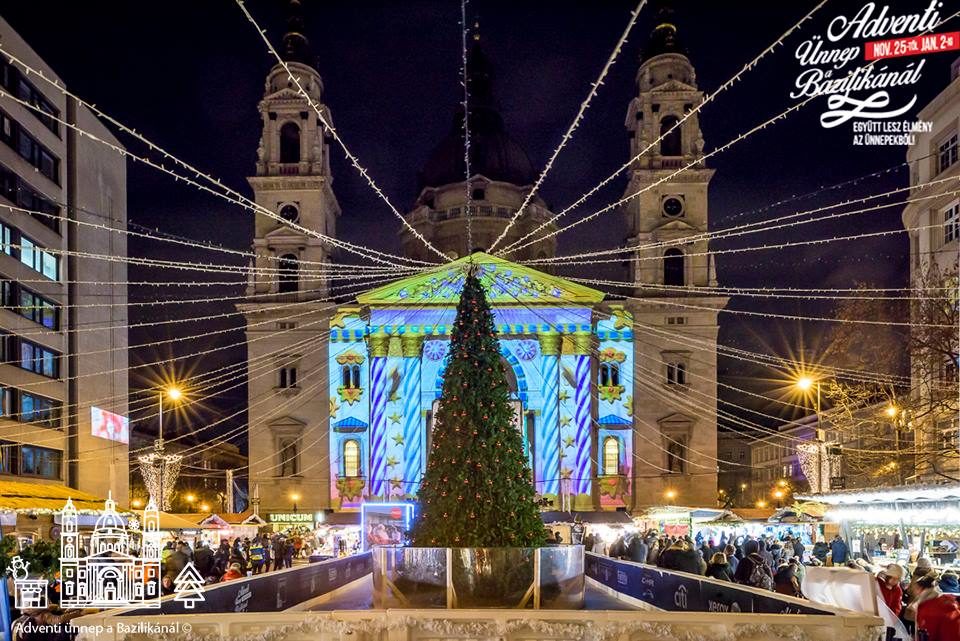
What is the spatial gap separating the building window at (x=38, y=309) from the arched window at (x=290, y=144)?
67.8 ft

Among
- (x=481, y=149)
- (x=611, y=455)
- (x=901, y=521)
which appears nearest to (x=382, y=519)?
(x=901, y=521)

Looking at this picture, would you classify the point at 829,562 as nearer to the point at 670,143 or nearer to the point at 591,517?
the point at 591,517

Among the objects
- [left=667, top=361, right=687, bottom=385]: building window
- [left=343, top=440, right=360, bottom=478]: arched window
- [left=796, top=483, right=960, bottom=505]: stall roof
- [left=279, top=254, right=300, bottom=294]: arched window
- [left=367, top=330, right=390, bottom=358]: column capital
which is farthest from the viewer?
[left=279, top=254, right=300, bottom=294]: arched window

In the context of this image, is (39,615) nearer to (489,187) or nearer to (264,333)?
(264,333)

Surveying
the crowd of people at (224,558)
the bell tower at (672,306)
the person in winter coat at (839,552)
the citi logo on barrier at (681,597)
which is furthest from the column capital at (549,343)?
the citi logo on barrier at (681,597)

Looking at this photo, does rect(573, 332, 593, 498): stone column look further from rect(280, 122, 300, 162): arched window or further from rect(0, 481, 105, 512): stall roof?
rect(0, 481, 105, 512): stall roof

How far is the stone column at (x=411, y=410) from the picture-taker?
4838cm

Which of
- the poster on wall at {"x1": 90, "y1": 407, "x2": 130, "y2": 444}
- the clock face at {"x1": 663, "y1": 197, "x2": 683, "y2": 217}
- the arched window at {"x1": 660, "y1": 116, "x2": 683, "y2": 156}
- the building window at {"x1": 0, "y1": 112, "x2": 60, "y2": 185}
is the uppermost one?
the arched window at {"x1": 660, "y1": 116, "x2": 683, "y2": 156}

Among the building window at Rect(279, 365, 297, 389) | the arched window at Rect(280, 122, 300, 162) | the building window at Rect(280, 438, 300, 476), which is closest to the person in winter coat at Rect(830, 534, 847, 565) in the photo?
the building window at Rect(280, 438, 300, 476)

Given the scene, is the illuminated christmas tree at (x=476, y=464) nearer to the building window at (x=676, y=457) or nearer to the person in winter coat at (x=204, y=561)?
the person in winter coat at (x=204, y=561)

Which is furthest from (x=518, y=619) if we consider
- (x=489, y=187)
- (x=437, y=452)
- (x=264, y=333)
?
(x=489, y=187)

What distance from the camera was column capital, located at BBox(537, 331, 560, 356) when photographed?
162 ft

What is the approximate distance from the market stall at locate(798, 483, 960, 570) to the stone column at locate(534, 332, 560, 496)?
951 inches

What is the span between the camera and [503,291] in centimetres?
4884
